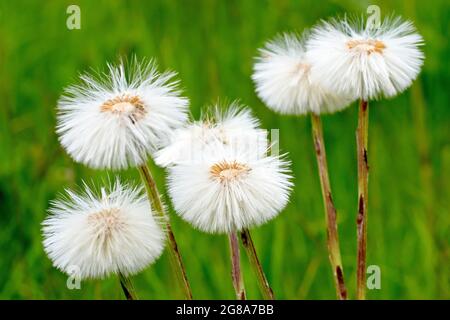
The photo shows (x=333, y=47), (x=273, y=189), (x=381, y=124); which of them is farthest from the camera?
(x=381, y=124)

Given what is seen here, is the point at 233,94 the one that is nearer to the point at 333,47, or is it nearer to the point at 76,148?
the point at 333,47

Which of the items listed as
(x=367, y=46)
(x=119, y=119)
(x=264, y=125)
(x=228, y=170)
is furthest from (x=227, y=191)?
(x=264, y=125)

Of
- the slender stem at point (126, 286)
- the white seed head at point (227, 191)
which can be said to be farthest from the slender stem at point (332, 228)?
the slender stem at point (126, 286)

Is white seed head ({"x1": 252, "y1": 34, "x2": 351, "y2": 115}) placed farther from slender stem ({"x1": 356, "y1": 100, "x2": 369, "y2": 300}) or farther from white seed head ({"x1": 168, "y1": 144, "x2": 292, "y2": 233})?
white seed head ({"x1": 168, "y1": 144, "x2": 292, "y2": 233})

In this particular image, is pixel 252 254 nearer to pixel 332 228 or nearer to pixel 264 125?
pixel 332 228
